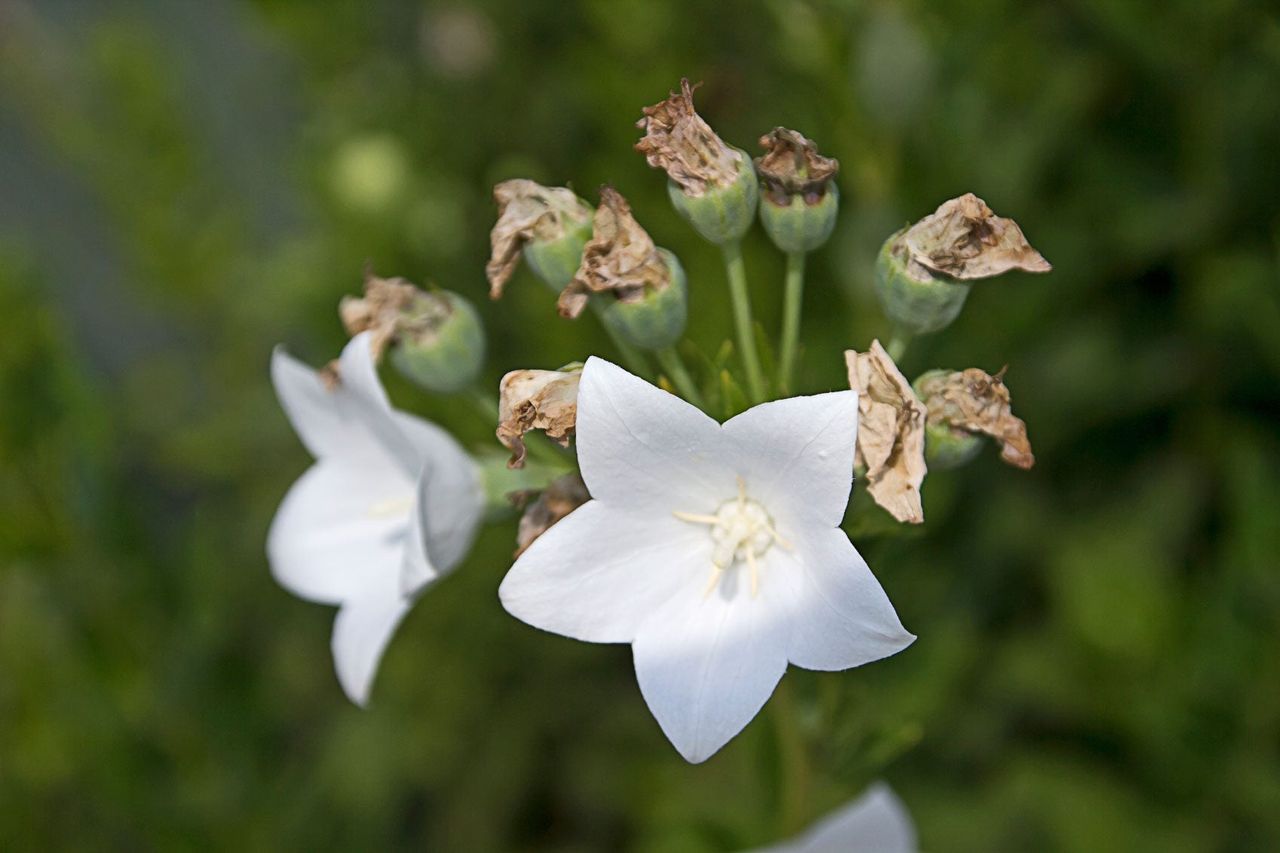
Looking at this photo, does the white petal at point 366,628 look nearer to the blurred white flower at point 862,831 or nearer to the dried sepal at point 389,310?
the dried sepal at point 389,310

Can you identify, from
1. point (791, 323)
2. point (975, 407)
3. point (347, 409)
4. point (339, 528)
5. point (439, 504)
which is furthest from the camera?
point (339, 528)

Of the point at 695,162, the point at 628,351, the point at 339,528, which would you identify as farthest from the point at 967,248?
the point at 339,528

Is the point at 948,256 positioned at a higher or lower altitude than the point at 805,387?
higher

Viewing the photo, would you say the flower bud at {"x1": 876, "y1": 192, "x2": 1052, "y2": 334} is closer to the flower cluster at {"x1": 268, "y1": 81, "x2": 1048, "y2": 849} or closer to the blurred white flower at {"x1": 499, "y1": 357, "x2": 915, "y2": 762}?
the flower cluster at {"x1": 268, "y1": 81, "x2": 1048, "y2": 849}

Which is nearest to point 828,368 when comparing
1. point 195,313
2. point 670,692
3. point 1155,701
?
point 1155,701

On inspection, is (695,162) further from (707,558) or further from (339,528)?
(339,528)

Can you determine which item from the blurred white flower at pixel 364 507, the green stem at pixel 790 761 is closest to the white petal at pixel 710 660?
the green stem at pixel 790 761

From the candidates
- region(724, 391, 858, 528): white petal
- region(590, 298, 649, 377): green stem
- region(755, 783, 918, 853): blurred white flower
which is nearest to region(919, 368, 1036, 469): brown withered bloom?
region(724, 391, 858, 528): white petal
